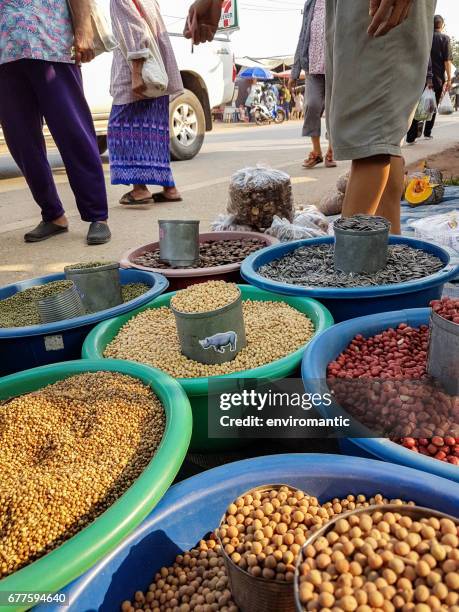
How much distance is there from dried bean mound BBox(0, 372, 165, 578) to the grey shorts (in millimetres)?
1387

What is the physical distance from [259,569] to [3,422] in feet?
2.55

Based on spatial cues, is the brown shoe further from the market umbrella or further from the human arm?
the market umbrella

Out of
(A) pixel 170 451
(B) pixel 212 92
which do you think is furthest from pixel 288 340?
(B) pixel 212 92

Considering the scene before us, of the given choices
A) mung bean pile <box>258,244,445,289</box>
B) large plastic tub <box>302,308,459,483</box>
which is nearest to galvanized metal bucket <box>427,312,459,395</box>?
large plastic tub <box>302,308,459,483</box>

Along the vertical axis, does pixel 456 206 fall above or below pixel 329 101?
below

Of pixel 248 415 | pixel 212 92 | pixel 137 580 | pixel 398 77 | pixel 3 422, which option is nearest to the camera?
pixel 137 580

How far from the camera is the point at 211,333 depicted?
168cm

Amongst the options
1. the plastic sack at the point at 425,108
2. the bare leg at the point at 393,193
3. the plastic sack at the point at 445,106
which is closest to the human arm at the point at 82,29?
the bare leg at the point at 393,193

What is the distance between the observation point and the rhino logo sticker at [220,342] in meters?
1.67

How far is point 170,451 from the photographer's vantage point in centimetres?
111

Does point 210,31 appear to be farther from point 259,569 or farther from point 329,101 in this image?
point 259,569

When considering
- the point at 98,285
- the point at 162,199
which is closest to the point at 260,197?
the point at 98,285

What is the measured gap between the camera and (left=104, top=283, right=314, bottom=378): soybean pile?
66.1 inches

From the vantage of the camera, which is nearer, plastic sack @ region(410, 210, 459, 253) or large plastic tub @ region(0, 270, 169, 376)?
large plastic tub @ region(0, 270, 169, 376)
